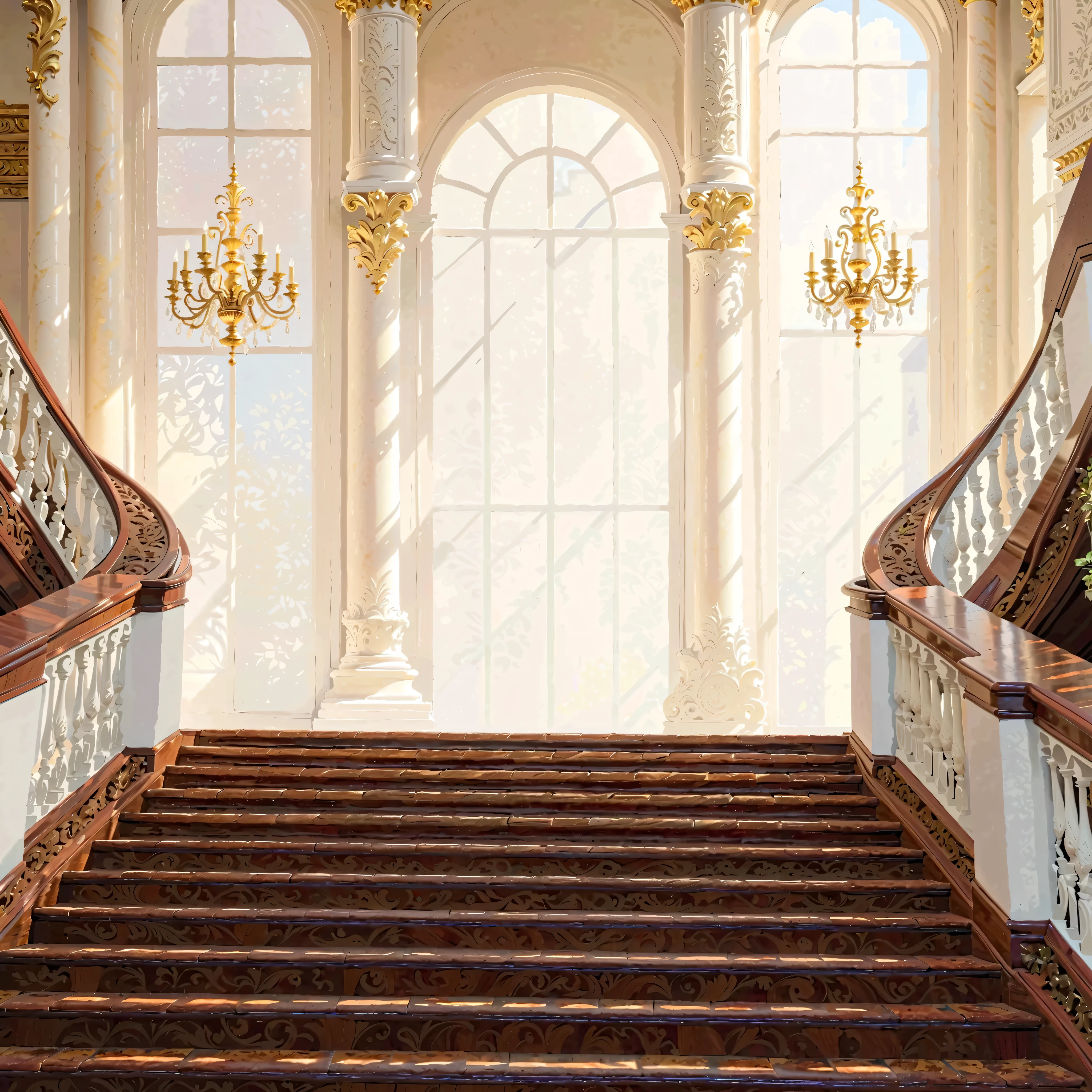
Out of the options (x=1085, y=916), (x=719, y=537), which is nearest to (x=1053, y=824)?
(x=1085, y=916)

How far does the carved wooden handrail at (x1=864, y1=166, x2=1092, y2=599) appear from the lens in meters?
4.62

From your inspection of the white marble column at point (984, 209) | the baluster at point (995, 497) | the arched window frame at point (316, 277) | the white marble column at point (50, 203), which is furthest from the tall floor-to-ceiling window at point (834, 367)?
the white marble column at point (50, 203)

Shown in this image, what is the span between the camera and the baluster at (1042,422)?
16.5 ft

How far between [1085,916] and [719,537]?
4.99 metres

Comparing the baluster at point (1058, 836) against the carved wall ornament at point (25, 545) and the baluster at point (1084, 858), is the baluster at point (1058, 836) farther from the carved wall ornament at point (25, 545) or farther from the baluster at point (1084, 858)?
the carved wall ornament at point (25, 545)

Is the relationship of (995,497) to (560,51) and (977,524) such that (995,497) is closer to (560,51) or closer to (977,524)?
(977,524)

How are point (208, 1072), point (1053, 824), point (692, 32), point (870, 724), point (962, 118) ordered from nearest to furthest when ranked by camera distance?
point (208, 1072) → point (1053, 824) → point (870, 724) → point (692, 32) → point (962, 118)

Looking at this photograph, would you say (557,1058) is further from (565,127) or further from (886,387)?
(565,127)

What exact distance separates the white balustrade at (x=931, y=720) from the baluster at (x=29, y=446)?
11.9ft

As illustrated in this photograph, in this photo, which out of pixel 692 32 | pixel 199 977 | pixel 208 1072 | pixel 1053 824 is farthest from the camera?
pixel 692 32

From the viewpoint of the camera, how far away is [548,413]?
28.5 feet

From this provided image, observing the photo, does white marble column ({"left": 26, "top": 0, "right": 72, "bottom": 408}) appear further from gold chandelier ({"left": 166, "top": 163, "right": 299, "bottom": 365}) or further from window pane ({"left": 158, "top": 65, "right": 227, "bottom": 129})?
window pane ({"left": 158, "top": 65, "right": 227, "bottom": 129})

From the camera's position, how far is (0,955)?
3.68m

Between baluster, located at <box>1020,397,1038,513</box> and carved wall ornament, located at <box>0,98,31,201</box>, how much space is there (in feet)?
22.2
